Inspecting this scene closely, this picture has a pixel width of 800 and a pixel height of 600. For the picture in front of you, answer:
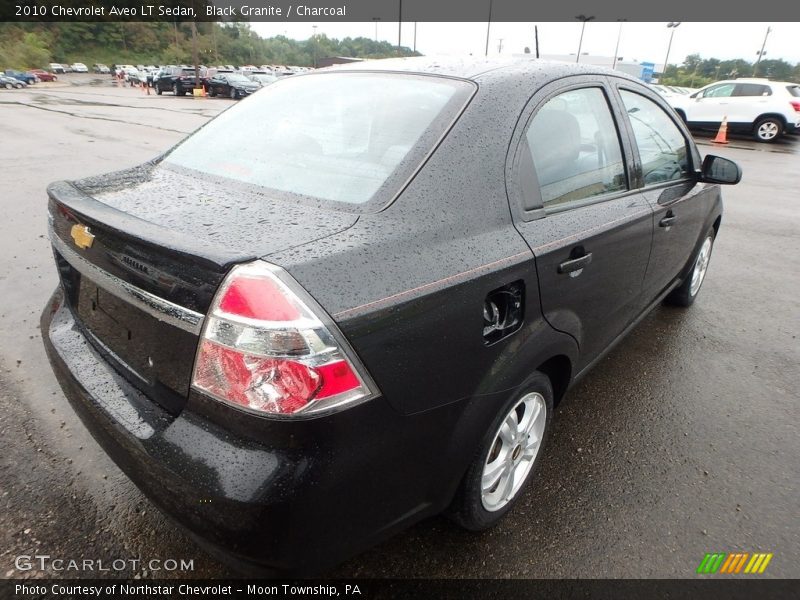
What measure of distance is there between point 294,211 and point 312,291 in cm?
45

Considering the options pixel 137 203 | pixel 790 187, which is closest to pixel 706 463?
pixel 137 203

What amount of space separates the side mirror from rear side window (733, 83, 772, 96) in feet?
52.6

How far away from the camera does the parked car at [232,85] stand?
30.1m

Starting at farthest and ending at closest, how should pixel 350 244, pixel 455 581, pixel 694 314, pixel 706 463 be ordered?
pixel 694 314, pixel 706 463, pixel 455 581, pixel 350 244

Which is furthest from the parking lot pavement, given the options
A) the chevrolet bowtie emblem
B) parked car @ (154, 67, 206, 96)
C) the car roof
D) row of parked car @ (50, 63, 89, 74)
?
row of parked car @ (50, 63, 89, 74)

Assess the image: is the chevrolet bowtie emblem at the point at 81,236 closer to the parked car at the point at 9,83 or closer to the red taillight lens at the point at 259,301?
the red taillight lens at the point at 259,301

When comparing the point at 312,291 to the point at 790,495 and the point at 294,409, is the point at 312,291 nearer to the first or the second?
the point at 294,409

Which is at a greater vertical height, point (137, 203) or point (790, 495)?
point (137, 203)

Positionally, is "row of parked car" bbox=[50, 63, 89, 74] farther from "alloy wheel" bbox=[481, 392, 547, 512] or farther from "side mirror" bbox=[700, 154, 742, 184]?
"alloy wheel" bbox=[481, 392, 547, 512]

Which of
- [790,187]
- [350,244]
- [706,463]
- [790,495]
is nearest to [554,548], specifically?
[706,463]

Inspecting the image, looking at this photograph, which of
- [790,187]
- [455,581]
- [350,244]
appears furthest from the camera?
[790,187]

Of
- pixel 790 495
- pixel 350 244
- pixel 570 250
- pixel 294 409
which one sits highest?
pixel 350 244

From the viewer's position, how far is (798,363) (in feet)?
11.5

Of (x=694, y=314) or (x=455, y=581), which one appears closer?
(x=455, y=581)
